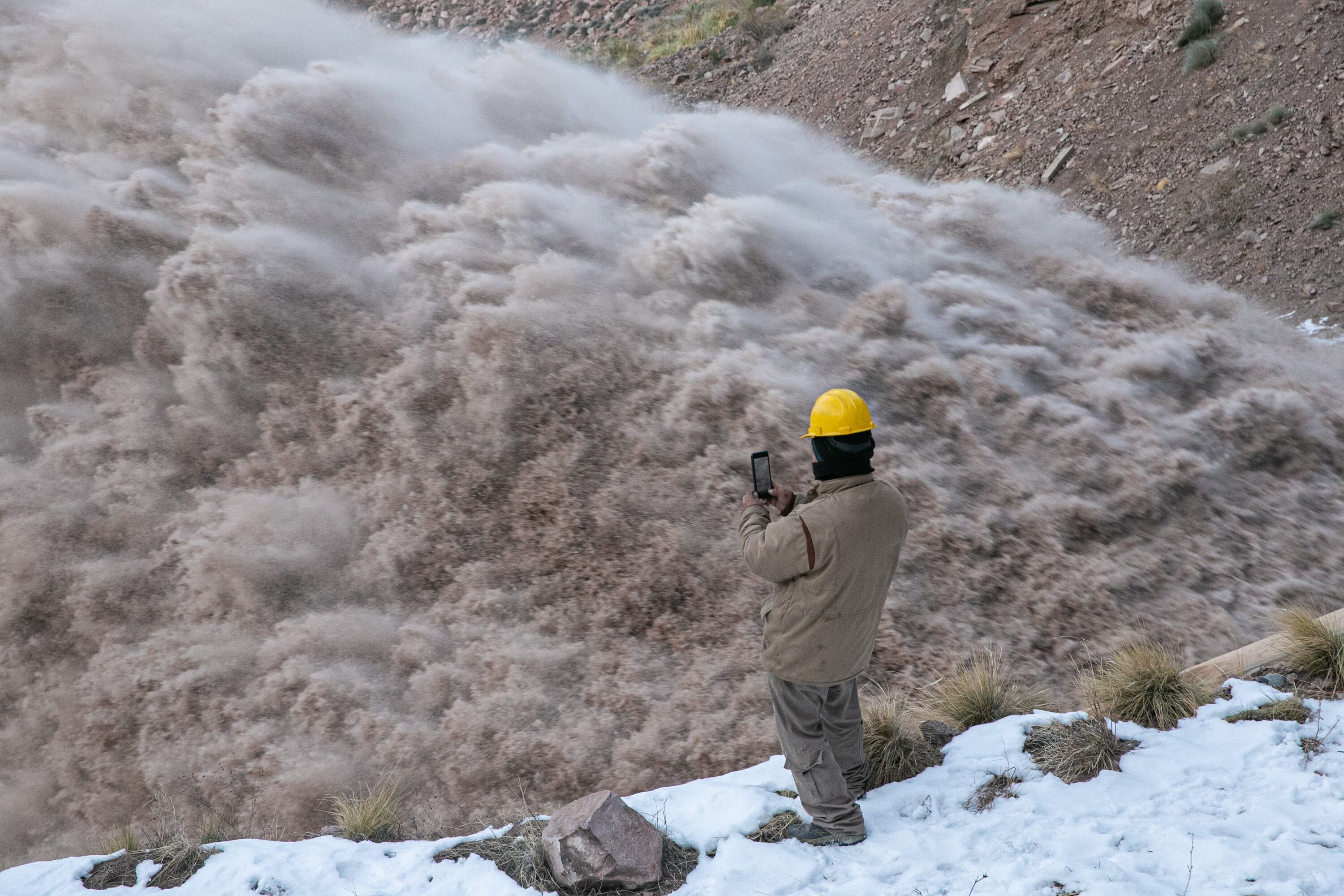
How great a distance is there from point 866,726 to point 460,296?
193 inches

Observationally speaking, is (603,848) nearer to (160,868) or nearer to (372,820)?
(372,820)

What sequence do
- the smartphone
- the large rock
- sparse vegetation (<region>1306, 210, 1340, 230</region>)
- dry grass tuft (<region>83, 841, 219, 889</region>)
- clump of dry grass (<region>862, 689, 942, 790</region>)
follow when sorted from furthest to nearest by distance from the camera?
sparse vegetation (<region>1306, 210, 1340, 230</region>) < clump of dry grass (<region>862, 689, 942, 790</region>) < dry grass tuft (<region>83, 841, 219, 889</region>) < the large rock < the smartphone

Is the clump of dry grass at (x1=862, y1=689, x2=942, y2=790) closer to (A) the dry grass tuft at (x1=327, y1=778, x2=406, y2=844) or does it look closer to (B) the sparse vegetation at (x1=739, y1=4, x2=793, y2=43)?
(A) the dry grass tuft at (x1=327, y1=778, x2=406, y2=844)

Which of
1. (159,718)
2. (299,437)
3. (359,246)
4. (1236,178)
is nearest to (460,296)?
(359,246)

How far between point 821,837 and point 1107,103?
8.90m

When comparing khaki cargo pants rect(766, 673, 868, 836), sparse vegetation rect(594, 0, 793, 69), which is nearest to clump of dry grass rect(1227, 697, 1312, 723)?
khaki cargo pants rect(766, 673, 868, 836)

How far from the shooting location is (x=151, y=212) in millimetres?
7250

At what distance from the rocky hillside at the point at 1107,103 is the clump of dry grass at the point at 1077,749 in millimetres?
5469

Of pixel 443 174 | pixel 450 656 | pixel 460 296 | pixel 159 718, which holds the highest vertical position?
pixel 443 174

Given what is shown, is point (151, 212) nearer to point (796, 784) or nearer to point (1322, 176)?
point (796, 784)

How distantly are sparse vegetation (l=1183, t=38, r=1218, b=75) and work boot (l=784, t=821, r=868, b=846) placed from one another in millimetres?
8937

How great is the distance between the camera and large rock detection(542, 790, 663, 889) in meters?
2.84

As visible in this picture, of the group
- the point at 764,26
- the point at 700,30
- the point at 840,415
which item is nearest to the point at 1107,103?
the point at 764,26

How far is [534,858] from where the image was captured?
2971 mm
